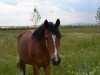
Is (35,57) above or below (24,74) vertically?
above

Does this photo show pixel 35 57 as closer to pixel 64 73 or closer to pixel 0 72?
pixel 64 73

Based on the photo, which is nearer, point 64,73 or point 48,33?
point 48,33

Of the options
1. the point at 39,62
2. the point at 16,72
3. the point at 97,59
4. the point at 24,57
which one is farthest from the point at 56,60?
the point at 97,59

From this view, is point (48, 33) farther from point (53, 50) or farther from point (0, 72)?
point (0, 72)

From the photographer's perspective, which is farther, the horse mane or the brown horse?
the horse mane

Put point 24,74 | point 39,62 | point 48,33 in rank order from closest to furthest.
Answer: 1. point 48,33
2. point 39,62
3. point 24,74

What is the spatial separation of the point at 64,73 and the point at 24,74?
123cm

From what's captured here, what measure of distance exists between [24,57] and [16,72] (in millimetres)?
1898

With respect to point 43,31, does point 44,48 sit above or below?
below

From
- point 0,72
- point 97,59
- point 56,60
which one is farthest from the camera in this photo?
point 97,59

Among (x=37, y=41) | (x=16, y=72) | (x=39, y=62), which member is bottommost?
(x=16, y=72)

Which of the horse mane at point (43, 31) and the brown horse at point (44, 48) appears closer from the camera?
the brown horse at point (44, 48)

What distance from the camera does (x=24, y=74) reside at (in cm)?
883

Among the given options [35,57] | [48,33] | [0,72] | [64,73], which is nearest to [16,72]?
[0,72]
